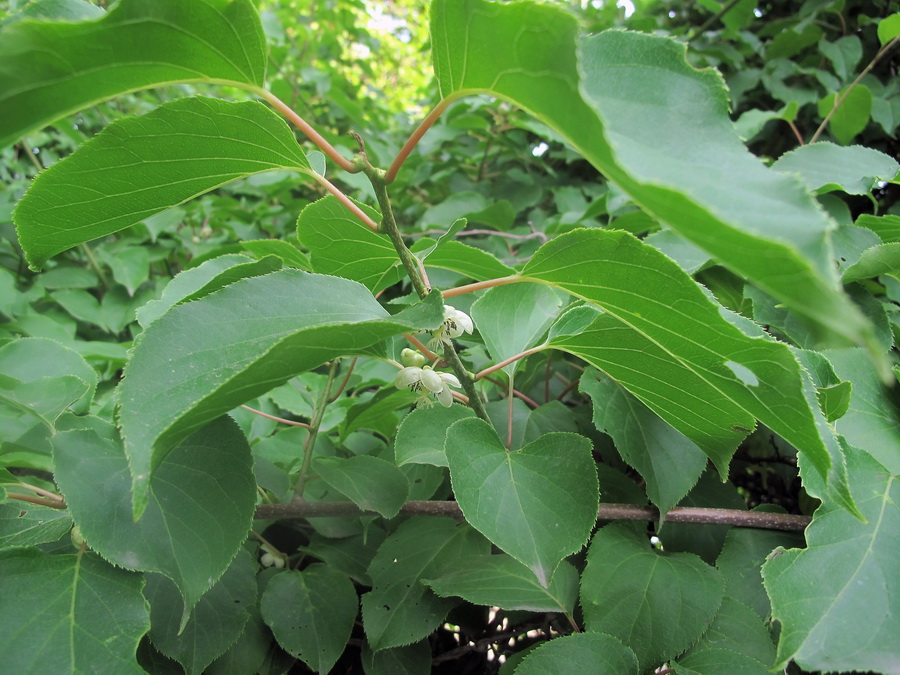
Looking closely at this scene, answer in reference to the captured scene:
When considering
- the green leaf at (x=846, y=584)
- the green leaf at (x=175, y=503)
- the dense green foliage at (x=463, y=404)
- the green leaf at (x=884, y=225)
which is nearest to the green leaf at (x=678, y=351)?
the dense green foliage at (x=463, y=404)

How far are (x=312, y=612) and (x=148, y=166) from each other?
525 millimetres

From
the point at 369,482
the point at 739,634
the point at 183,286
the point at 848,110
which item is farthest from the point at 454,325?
the point at 848,110

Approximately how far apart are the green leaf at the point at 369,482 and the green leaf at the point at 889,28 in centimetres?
152

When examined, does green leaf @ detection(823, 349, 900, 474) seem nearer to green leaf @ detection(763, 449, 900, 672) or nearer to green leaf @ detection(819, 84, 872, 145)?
green leaf @ detection(763, 449, 900, 672)

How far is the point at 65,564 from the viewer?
547mm

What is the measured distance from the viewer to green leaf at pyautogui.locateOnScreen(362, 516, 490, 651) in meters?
0.66

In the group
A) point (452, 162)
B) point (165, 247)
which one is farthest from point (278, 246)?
point (452, 162)

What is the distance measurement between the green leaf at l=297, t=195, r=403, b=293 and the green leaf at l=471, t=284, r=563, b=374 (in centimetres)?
Result: 13

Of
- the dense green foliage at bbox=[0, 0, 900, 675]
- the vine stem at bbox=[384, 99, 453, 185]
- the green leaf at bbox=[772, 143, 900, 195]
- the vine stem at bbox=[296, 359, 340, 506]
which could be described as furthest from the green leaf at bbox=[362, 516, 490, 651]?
the green leaf at bbox=[772, 143, 900, 195]

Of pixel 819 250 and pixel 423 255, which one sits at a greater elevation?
pixel 819 250

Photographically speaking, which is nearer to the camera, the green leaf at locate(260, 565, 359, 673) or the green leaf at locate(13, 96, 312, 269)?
the green leaf at locate(13, 96, 312, 269)

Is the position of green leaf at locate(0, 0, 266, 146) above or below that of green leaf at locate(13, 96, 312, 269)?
above

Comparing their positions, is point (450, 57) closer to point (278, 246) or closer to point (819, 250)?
point (819, 250)

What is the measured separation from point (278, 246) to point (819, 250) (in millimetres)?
667
